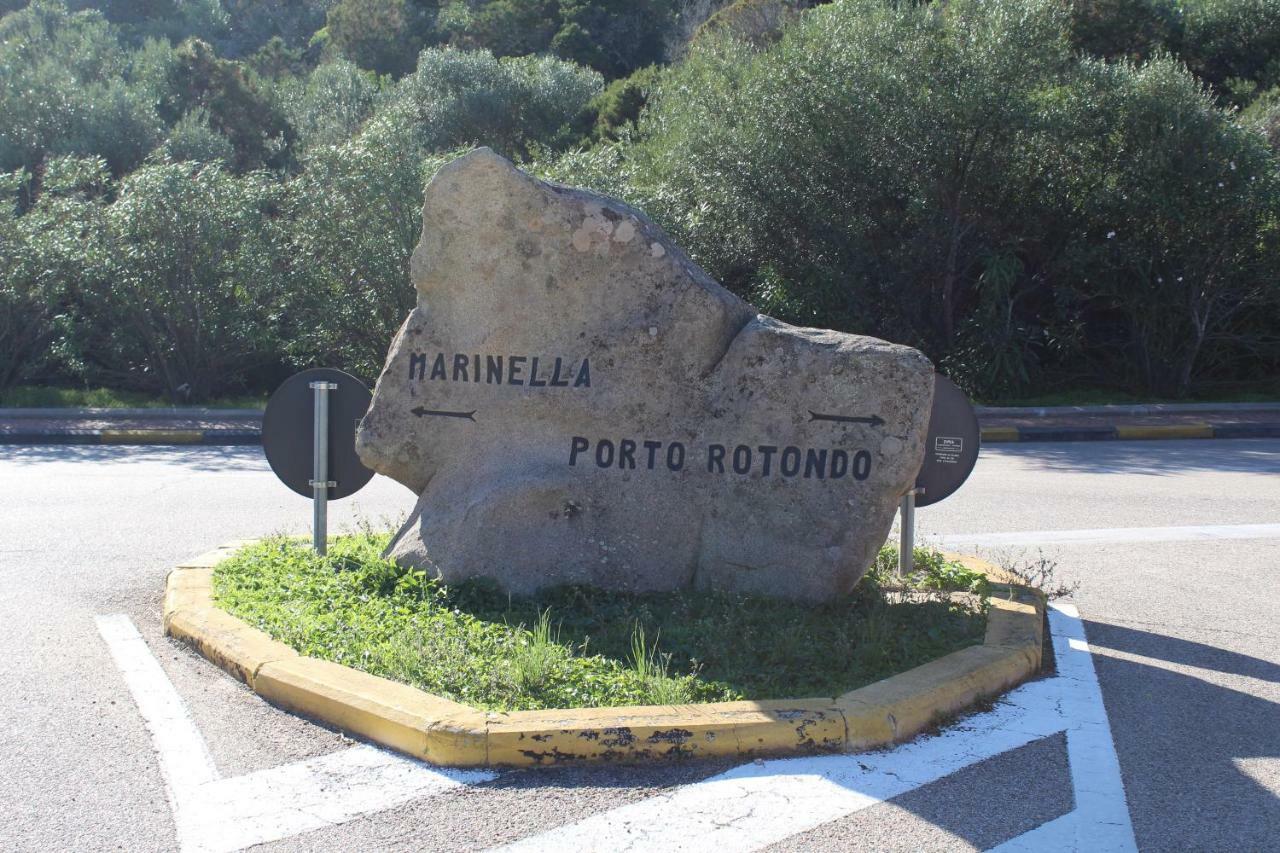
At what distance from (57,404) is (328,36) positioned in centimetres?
3501

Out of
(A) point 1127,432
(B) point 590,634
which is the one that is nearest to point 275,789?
(B) point 590,634

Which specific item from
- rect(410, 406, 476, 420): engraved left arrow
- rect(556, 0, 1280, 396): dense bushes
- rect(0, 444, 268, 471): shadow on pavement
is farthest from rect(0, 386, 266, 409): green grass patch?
rect(410, 406, 476, 420): engraved left arrow

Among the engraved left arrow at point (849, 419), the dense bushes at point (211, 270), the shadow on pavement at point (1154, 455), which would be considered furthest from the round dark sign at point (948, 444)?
the dense bushes at point (211, 270)

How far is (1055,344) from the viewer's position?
18.3 metres

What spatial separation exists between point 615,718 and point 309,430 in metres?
3.17

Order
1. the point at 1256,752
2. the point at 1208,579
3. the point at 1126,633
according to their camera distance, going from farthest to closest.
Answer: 1. the point at 1208,579
2. the point at 1126,633
3. the point at 1256,752

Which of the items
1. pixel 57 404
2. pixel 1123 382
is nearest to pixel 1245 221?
pixel 1123 382

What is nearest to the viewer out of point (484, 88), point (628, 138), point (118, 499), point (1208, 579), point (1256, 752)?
point (1256, 752)

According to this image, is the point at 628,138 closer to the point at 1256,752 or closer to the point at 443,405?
the point at 443,405

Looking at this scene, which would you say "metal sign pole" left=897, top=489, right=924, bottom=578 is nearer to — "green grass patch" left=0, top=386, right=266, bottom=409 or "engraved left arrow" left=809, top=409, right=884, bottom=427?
"engraved left arrow" left=809, top=409, right=884, bottom=427

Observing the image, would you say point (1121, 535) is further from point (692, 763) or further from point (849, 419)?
point (692, 763)

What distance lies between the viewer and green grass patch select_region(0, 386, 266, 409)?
55.3 ft

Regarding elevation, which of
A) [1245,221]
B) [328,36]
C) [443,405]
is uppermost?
[328,36]

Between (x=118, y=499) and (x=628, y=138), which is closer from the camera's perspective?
(x=118, y=499)
